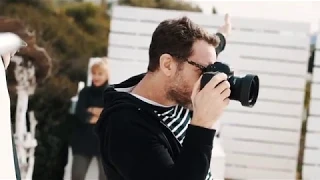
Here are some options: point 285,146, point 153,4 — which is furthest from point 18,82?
point 285,146

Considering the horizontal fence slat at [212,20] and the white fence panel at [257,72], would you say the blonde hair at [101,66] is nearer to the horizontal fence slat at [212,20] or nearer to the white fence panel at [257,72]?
the white fence panel at [257,72]

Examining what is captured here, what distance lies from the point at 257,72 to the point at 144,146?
3.50 metres

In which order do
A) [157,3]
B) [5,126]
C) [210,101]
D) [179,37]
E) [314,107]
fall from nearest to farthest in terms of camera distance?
[5,126], [210,101], [179,37], [314,107], [157,3]

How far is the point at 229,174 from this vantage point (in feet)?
16.2

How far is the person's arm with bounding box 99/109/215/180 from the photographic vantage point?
1.40 metres

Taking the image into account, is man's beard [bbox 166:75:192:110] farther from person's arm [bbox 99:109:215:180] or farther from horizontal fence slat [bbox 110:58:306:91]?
horizontal fence slat [bbox 110:58:306:91]

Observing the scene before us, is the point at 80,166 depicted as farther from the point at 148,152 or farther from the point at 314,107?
the point at 148,152

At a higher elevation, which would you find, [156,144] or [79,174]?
[156,144]

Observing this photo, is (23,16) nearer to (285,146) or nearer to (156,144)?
(285,146)

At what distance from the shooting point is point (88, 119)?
4.52 meters

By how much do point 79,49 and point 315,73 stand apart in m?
2.11

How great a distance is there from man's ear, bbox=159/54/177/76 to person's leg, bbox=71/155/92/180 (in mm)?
3125

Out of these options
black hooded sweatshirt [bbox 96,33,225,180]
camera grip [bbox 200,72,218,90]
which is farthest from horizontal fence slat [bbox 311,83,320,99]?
camera grip [bbox 200,72,218,90]

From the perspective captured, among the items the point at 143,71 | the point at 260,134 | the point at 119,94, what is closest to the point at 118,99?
the point at 119,94
